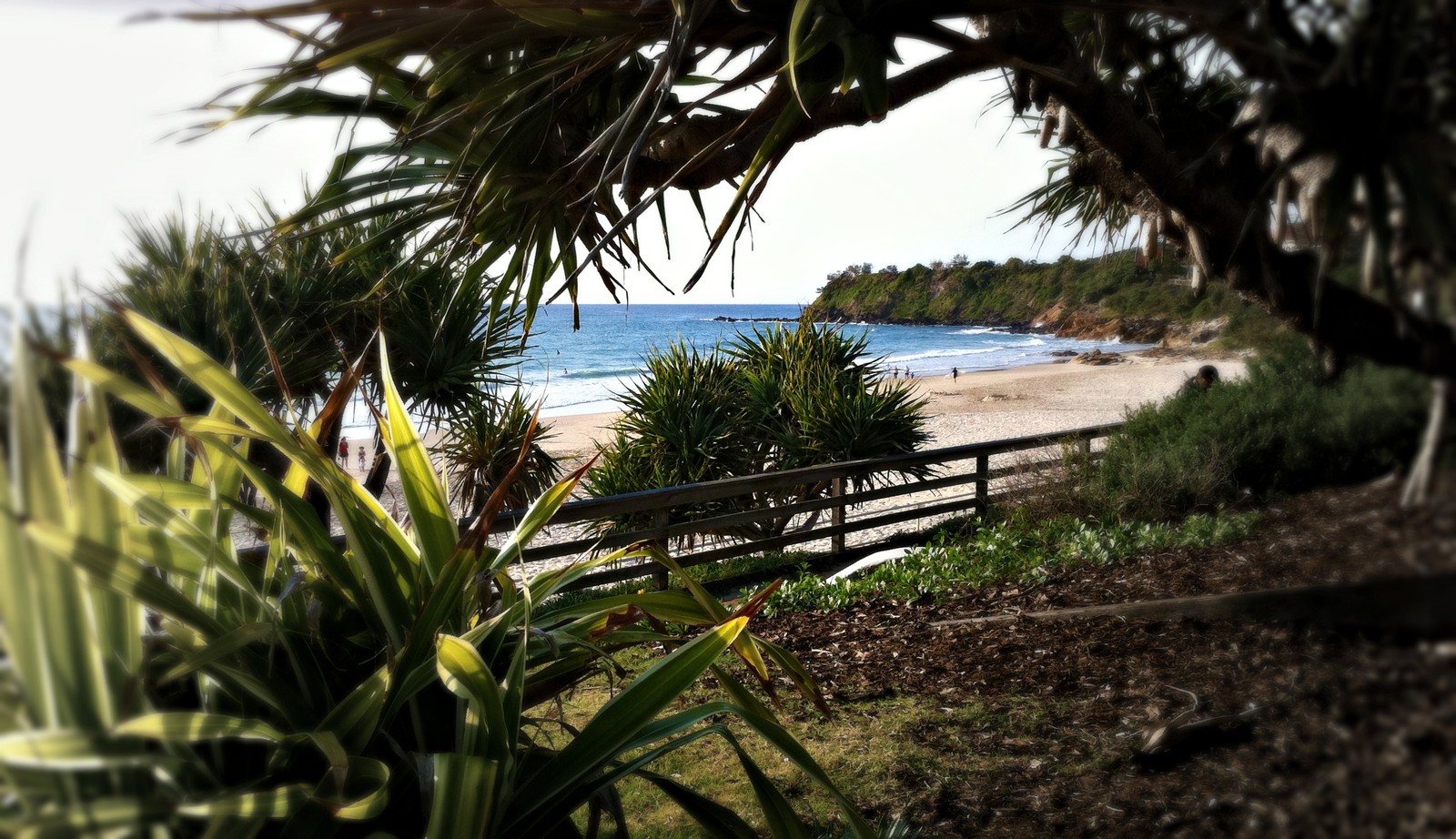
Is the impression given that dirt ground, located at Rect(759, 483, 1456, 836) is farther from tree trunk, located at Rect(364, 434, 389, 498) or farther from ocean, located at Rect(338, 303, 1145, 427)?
ocean, located at Rect(338, 303, 1145, 427)

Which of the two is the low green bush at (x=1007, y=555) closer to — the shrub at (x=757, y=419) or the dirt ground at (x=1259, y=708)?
the dirt ground at (x=1259, y=708)

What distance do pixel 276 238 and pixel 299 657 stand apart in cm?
83

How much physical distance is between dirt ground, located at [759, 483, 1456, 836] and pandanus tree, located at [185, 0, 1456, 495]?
19 centimetres

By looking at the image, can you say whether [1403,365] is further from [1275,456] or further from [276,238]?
[276,238]

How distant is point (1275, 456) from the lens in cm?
Answer: 107

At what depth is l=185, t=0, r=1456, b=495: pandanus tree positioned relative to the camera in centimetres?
67

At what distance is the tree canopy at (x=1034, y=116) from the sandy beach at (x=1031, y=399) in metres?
0.23

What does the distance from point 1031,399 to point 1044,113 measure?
18250mm

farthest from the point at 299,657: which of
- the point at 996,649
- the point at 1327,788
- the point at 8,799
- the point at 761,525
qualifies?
the point at 761,525

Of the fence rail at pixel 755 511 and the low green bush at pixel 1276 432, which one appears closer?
the low green bush at pixel 1276 432

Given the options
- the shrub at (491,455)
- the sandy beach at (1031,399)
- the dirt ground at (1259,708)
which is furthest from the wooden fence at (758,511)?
the dirt ground at (1259,708)

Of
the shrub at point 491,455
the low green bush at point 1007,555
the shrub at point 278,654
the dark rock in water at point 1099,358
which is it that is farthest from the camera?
the shrub at point 491,455

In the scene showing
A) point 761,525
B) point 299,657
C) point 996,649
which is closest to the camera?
point 299,657

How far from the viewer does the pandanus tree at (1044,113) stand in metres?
0.67
